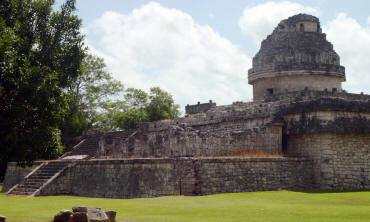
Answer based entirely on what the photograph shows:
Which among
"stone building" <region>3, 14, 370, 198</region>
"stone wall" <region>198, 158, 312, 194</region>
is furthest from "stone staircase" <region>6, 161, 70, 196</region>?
"stone wall" <region>198, 158, 312, 194</region>

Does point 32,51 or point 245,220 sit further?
point 32,51

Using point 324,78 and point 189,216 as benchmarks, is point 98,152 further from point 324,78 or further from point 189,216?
point 189,216

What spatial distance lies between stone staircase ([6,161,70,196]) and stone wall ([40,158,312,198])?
0.57 m

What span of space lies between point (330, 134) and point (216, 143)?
4.67 metres

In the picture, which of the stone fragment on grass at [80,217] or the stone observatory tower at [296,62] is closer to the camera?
the stone fragment on grass at [80,217]

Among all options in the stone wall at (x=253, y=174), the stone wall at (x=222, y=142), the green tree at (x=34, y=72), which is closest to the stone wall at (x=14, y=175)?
the stone wall at (x=222, y=142)

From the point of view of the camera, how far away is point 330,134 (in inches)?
726

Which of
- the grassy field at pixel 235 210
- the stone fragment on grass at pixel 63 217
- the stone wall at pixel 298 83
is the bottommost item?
the grassy field at pixel 235 210

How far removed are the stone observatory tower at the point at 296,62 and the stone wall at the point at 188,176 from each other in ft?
24.1

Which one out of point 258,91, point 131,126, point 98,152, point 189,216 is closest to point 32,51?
point 189,216

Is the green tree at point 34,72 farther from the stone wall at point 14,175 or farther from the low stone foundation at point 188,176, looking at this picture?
the stone wall at point 14,175

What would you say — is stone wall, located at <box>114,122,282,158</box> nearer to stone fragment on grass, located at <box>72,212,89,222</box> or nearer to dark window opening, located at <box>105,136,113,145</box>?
dark window opening, located at <box>105,136,113,145</box>

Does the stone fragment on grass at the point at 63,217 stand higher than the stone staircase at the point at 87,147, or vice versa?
the stone staircase at the point at 87,147

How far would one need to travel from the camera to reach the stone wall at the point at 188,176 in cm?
1554
